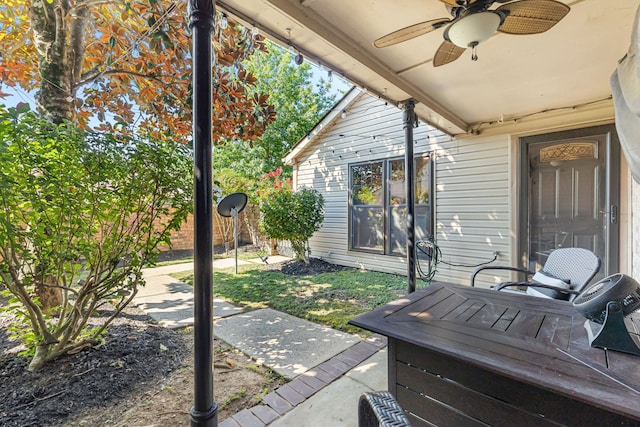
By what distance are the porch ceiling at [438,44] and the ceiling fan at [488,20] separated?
0.20 metres

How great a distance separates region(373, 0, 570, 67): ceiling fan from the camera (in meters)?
1.62

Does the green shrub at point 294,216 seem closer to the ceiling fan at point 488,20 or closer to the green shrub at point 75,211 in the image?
the green shrub at point 75,211

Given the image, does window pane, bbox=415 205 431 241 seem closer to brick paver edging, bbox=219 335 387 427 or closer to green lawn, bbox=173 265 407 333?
green lawn, bbox=173 265 407 333

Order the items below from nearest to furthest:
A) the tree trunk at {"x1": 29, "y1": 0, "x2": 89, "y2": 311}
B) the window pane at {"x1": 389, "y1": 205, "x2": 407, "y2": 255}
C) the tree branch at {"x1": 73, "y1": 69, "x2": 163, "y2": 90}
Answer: the tree trunk at {"x1": 29, "y1": 0, "x2": 89, "y2": 311} → the tree branch at {"x1": 73, "y1": 69, "x2": 163, "y2": 90} → the window pane at {"x1": 389, "y1": 205, "x2": 407, "y2": 255}

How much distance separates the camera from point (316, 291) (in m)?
4.57

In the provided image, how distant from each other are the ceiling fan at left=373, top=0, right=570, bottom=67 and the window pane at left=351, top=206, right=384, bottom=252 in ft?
13.7

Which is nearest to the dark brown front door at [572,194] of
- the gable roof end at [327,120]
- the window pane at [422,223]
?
the window pane at [422,223]

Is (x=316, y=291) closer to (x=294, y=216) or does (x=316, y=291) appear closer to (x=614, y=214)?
(x=294, y=216)

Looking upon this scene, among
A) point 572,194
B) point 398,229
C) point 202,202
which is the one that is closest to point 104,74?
point 202,202

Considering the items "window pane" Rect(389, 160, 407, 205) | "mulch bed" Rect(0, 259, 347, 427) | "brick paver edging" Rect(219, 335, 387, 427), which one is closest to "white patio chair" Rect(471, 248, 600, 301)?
"brick paver edging" Rect(219, 335, 387, 427)

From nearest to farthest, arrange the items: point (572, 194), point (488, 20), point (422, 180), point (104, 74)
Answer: point (488, 20)
point (104, 74)
point (572, 194)
point (422, 180)

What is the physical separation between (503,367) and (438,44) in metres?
2.28

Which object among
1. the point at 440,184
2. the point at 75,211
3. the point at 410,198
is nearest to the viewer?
the point at 75,211

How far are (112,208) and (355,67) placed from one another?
233 centimetres
